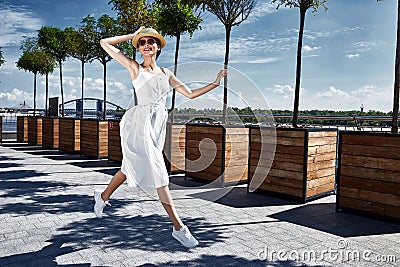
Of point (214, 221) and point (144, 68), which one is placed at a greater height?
point (144, 68)

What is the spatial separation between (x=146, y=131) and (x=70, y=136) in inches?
383

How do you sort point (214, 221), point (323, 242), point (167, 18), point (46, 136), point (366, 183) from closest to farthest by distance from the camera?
point (323, 242) → point (214, 221) → point (366, 183) → point (167, 18) → point (46, 136)

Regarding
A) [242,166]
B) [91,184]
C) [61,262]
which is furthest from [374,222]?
[91,184]

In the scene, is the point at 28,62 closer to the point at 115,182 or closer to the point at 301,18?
the point at 301,18

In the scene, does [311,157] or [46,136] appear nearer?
[311,157]

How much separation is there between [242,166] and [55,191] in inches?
133

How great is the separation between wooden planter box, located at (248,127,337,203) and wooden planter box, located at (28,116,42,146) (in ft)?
36.1

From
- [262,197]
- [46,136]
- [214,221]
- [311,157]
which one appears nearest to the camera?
[214,221]

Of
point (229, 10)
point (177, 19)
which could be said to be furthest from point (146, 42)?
point (177, 19)

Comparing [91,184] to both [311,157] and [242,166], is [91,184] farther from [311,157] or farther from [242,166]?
[311,157]

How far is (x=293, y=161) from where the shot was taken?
5.73 m

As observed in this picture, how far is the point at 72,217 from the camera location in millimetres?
4652

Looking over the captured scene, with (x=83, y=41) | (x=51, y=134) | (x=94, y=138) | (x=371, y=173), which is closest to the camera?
(x=371, y=173)

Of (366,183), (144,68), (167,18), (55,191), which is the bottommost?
(55,191)
